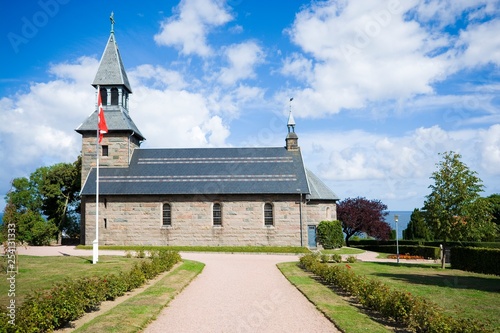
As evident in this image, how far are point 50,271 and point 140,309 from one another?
32.0ft

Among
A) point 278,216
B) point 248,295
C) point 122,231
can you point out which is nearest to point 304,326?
point 248,295

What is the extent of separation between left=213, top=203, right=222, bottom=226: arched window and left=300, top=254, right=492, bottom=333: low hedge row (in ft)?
74.4

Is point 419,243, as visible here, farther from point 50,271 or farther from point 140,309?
point 140,309

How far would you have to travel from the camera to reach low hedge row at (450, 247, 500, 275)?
2366cm

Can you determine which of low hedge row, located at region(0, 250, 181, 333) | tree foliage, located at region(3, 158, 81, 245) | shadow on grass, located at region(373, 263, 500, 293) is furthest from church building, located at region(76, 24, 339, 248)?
low hedge row, located at region(0, 250, 181, 333)

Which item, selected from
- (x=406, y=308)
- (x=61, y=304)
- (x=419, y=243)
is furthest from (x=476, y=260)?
(x=61, y=304)

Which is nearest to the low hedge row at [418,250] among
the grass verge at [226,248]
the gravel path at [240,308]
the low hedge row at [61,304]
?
the grass verge at [226,248]

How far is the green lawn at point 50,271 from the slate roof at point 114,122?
1753 cm

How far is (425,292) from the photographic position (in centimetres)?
1602

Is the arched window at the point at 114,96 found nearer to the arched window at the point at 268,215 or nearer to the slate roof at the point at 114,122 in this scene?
the slate roof at the point at 114,122

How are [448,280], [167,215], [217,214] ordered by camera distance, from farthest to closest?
[217,214], [167,215], [448,280]

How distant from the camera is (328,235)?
40.8m

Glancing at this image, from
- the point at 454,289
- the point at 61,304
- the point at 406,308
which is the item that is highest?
the point at 61,304

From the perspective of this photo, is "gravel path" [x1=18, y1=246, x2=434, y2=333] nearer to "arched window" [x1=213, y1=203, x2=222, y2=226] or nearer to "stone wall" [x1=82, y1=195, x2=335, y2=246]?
"stone wall" [x1=82, y1=195, x2=335, y2=246]
